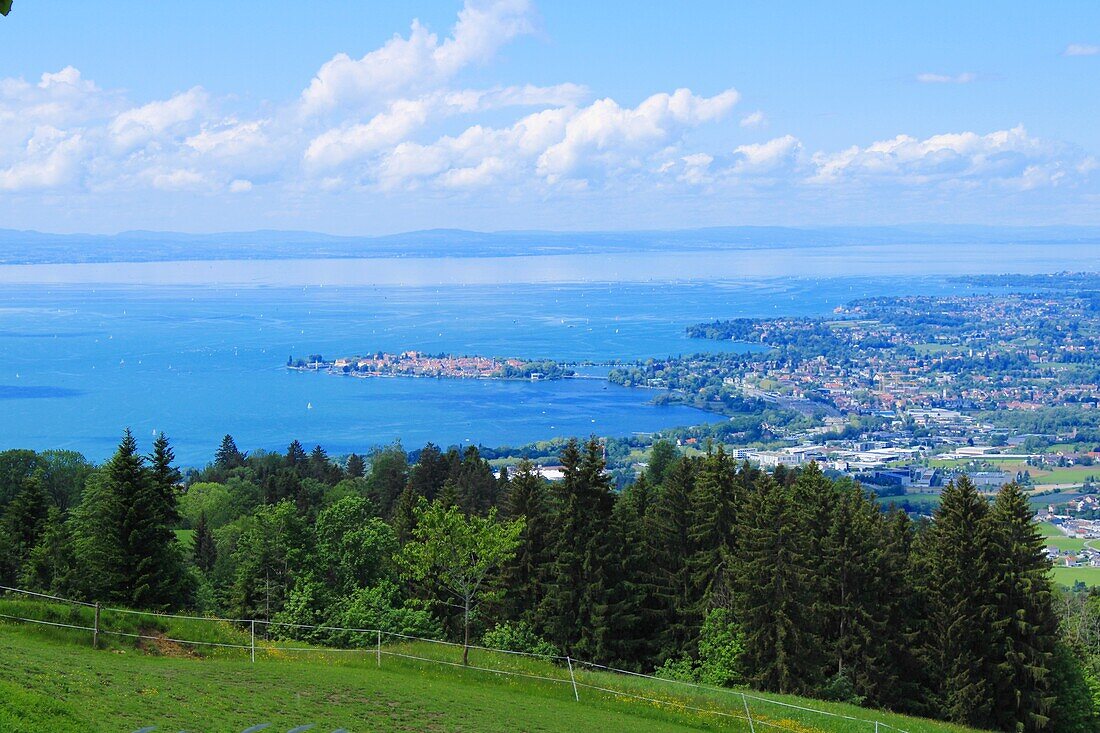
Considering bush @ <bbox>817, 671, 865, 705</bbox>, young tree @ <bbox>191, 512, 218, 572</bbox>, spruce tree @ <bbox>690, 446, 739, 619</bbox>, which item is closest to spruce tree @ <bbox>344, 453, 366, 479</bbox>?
young tree @ <bbox>191, 512, 218, 572</bbox>

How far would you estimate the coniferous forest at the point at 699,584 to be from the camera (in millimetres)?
25844

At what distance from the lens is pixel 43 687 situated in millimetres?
13570

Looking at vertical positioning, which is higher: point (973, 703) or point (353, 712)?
point (353, 712)

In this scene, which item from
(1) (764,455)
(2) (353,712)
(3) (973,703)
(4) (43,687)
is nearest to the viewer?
(4) (43,687)

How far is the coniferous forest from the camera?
2584 cm

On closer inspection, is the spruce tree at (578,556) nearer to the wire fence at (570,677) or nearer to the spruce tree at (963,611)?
the wire fence at (570,677)

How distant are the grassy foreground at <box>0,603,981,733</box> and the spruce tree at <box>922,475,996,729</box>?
4.32m

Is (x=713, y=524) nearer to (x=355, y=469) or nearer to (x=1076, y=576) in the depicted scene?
(x=355, y=469)

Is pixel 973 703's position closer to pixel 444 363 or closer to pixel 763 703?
pixel 763 703

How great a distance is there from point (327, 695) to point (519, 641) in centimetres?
1086

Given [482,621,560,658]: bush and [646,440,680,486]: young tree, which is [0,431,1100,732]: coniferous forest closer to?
[482,621,560,658]: bush

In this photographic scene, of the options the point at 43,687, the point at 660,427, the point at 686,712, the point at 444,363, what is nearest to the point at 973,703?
the point at 686,712

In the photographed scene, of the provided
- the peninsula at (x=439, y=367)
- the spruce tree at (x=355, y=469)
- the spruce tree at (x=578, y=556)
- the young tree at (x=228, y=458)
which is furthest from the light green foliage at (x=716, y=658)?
the peninsula at (x=439, y=367)

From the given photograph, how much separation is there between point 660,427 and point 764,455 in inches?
826
